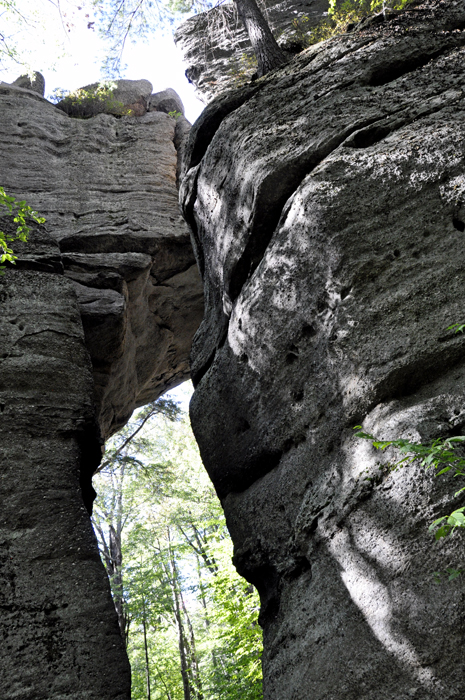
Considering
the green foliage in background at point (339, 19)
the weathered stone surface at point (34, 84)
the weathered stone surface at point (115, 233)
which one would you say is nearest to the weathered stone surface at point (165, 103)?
the weathered stone surface at point (115, 233)

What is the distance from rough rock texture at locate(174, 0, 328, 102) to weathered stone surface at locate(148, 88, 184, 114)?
8.46 feet

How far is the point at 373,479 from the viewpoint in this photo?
167 inches

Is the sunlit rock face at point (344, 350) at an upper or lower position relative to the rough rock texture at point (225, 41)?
lower

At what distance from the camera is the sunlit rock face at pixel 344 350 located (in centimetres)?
389

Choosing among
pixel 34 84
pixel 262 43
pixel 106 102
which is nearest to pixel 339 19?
pixel 262 43

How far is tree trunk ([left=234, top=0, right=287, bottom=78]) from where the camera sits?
28.2 feet

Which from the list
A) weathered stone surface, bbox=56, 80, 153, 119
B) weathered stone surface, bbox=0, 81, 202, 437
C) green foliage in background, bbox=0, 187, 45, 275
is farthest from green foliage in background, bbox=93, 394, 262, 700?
weathered stone surface, bbox=56, 80, 153, 119

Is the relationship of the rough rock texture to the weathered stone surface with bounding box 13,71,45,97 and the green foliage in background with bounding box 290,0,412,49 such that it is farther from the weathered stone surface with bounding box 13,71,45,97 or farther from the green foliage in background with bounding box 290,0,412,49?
the weathered stone surface with bounding box 13,71,45,97

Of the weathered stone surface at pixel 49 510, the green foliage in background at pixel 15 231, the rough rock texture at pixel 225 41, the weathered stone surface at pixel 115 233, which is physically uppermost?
the rough rock texture at pixel 225 41

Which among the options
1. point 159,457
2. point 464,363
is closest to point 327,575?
point 464,363

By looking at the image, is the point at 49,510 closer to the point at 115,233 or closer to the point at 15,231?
the point at 15,231

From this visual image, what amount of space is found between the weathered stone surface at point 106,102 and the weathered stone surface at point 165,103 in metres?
0.26

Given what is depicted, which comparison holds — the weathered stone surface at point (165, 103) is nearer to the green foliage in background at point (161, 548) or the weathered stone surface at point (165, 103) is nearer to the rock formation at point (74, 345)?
the rock formation at point (74, 345)

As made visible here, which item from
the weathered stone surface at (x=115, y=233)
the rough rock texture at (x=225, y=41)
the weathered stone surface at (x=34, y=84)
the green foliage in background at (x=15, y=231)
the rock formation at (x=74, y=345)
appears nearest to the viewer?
the rock formation at (x=74, y=345)
